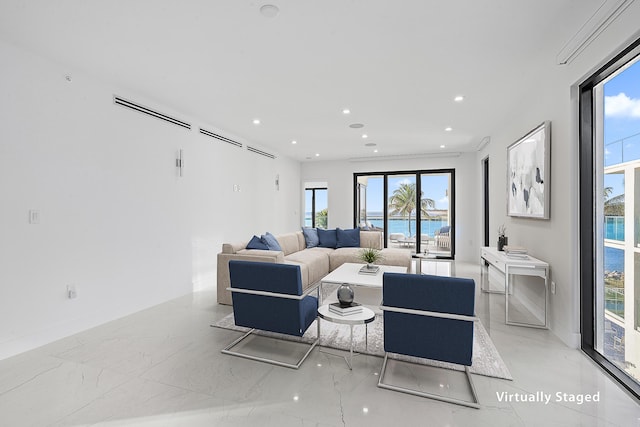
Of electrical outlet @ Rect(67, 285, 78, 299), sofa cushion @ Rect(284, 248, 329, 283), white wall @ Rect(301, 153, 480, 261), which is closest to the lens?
electrical outlet @ Rect(67, 285, 78, 299)

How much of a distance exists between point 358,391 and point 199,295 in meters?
3.16

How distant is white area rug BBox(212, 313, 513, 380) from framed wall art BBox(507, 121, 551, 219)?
1519 mm

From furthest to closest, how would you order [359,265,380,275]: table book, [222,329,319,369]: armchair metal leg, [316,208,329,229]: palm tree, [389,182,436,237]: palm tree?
[316,208,329,229]: palm tree, [389,182,436,237]: palm tree, [359,265,380,275]: table book, [222,329,319,369]: armchair metal leg

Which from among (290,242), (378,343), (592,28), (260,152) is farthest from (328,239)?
(592,28)

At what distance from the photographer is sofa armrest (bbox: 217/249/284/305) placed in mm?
3777

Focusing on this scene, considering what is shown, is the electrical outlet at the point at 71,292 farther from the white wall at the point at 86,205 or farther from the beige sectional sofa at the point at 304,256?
the beige sectional sofa at the point at 304,256

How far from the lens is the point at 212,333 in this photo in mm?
3018

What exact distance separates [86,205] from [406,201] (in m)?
6.77

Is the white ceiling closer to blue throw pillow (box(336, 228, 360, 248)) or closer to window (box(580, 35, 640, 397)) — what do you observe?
window (box(580, 35, 640, 397))

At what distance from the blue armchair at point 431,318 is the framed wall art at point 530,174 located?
1971 mm

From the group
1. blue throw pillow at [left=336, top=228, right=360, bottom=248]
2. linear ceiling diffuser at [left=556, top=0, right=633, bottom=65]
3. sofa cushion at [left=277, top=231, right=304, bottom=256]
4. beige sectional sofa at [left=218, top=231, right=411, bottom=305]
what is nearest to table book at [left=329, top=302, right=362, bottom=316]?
beige sectional sofa at [left=218, top=231, right=411, bottom=305]

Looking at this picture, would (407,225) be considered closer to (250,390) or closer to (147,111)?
(147,111)

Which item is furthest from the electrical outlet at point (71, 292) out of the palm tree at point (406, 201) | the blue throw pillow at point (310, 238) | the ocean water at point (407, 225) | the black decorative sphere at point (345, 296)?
the palm tree at point (406, 201)

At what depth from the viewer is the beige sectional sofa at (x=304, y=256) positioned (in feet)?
12.7
